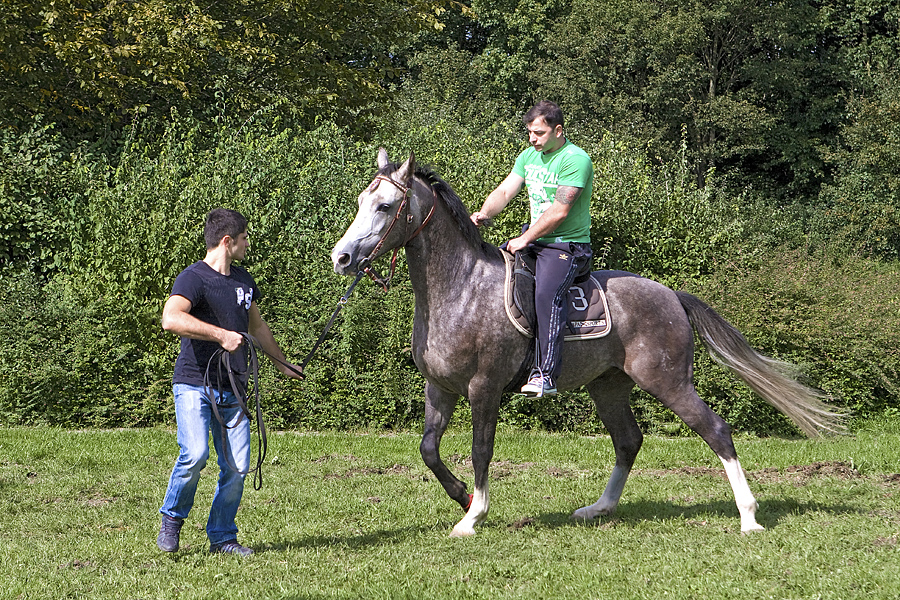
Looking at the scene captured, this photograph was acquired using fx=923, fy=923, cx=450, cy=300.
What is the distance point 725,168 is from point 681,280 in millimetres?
23106

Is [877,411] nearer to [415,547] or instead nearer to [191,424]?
[415,547]

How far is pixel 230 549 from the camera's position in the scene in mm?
6094

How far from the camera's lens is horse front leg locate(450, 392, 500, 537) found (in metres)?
6.47

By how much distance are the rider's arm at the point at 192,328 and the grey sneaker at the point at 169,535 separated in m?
1.29

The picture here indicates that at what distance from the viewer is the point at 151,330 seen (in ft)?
44.6

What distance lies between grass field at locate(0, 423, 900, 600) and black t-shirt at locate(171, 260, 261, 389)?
3.94 ft

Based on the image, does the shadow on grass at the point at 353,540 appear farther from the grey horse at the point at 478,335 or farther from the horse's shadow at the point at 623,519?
the grey horse at the point at 478,335

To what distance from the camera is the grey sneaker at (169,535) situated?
6.02 meters

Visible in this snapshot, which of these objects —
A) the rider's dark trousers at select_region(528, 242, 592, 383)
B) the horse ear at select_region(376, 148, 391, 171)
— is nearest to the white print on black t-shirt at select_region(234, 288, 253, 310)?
the horse ear at select_region(376, 148, 391, 171)

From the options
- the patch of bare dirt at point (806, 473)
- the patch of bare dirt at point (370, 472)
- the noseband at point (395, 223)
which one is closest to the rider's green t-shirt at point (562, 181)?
the noseband at point (395, 223)

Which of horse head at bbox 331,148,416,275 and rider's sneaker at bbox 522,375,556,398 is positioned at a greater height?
horse head at bbox 331,148,416,275

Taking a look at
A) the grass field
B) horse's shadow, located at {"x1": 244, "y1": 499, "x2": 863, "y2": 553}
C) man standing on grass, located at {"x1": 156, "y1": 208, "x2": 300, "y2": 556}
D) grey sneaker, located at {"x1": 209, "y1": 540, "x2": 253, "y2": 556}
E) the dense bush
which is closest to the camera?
the grass field

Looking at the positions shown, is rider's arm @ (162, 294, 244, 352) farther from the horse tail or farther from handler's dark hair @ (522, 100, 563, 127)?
the horse tail

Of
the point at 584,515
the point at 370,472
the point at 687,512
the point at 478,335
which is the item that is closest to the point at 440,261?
the point at 478,335
